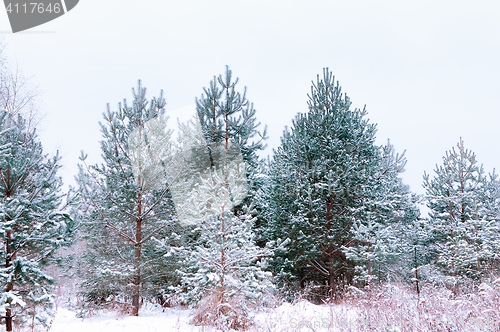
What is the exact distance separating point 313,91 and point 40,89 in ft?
38.1

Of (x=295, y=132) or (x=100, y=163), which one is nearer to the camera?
(x=100, y=163)

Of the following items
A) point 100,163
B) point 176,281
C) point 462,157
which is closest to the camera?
point 100,163

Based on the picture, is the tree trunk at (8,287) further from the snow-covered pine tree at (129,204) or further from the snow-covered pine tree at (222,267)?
the snow-covered pine tree at (222,267)

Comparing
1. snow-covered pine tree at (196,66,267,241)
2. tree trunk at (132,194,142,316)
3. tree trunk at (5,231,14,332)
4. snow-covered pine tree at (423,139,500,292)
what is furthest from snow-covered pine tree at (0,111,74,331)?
snow-covered pine tree at (423,139,500,292)

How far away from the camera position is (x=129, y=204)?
10320 millimetres

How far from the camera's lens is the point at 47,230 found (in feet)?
24.1

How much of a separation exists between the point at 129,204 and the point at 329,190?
6.60 metres

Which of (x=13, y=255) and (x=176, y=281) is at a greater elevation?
(x=13, y=255)

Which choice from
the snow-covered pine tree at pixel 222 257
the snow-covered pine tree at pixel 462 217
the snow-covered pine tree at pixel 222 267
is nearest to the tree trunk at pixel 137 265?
the snow-covered pine tree at pixel 222 257

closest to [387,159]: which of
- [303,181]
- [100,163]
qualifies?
[303,181]

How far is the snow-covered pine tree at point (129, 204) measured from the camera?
33.3 feet

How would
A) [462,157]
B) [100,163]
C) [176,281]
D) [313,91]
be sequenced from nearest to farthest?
1. [100,163]
2. [176,281]
3. [313,91]
4. [462,157]

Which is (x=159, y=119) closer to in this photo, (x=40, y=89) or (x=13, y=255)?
(x=13, y=255)

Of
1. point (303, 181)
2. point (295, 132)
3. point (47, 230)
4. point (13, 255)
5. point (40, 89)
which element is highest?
point (40, 89)
